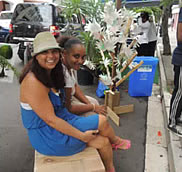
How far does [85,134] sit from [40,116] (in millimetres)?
388

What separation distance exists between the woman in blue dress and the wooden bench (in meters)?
0.04

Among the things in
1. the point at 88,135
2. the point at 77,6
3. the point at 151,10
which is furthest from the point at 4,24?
the point at 88,135

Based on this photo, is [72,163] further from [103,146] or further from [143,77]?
[143,77]

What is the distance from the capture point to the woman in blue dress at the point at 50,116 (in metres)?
1.40

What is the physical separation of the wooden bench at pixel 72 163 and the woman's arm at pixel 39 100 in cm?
26

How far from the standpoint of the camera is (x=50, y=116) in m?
1.43

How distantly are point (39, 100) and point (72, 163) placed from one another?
566mm

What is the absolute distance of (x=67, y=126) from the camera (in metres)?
1.49

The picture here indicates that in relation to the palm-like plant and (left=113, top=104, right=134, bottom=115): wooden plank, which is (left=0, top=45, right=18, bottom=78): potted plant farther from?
the palm-like plant

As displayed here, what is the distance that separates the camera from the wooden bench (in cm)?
142

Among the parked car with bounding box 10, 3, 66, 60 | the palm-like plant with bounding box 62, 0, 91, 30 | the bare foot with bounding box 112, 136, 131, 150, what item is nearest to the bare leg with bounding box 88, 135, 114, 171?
the bare foot with bounding box 112, 136, 131, 150

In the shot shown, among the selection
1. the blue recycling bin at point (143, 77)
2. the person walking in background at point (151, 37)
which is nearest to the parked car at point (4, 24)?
the person walking in background at point (151, 37)

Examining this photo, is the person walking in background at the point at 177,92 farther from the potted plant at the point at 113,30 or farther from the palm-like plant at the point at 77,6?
the palm-like plant at the point at 77,6

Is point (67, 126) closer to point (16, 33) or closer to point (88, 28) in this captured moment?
point (88, 28)
